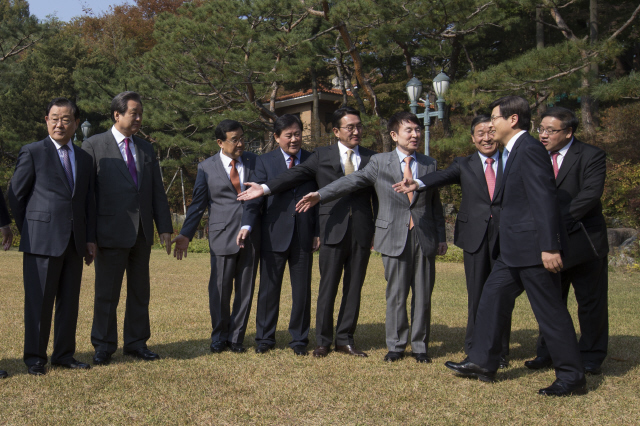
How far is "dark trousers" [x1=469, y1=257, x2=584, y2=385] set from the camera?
3.75m

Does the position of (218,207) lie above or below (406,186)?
below

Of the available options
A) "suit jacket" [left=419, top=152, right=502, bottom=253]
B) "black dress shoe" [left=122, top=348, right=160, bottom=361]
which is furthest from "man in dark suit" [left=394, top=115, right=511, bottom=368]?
"black dress shoe" [left=122, top=348, right=160, bottom=361]

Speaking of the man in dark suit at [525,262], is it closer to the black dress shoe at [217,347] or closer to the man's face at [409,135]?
the man's face at [409,135]

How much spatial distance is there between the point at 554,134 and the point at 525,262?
1237 mm

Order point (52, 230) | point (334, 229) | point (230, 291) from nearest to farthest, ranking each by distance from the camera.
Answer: point (52, 230)
point (334, 229)
point (230, 291)

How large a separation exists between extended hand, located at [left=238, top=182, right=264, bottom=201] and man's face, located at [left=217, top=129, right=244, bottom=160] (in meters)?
0.47

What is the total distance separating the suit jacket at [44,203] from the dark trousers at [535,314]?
306cm

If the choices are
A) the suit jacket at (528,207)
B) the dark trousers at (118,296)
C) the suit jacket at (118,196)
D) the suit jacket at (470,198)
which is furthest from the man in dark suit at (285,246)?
the suit jacket at (528,207)

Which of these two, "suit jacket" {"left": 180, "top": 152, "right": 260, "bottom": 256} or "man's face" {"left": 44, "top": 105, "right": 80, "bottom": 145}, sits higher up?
"man's face" {"left": 44, "top": 105, "right": 80, "bottom": 145}

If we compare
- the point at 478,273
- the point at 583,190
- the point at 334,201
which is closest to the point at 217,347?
the point at 334,201

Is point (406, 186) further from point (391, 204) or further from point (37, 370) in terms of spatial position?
point (37, 370)

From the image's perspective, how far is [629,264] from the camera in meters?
11.6

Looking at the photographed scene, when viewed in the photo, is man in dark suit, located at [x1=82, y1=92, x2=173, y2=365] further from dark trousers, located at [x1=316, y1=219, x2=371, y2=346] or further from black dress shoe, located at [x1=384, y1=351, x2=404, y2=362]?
black dress shoe, located at [x1=384, y1=351, x2=404, y2=362]

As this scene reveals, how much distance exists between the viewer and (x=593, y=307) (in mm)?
4430
